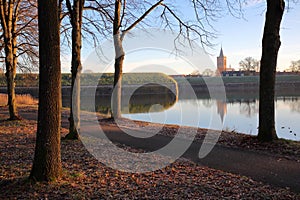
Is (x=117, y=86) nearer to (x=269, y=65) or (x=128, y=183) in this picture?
(x=269, y=65)

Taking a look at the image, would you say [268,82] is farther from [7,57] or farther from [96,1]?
[7,57]

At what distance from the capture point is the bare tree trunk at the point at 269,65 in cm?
860

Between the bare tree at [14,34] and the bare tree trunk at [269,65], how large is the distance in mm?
10907

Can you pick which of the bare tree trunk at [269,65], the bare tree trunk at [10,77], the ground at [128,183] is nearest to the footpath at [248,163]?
the ground at [128,183]

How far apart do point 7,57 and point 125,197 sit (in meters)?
11.8

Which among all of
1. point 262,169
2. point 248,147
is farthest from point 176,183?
point 248,147

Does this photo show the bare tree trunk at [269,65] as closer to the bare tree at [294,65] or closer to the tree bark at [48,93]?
the tree bark at [48,93]

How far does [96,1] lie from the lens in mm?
11938

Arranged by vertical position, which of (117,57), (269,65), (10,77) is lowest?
(10,77)

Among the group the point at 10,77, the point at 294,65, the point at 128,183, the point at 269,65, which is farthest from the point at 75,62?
the point at 294,65

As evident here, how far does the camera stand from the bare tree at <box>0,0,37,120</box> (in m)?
13.8

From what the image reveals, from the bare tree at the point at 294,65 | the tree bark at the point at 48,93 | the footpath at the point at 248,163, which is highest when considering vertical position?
the bare tree at the point at 294,65

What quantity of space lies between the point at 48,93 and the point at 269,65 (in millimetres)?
6652

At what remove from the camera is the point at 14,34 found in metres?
15.2
